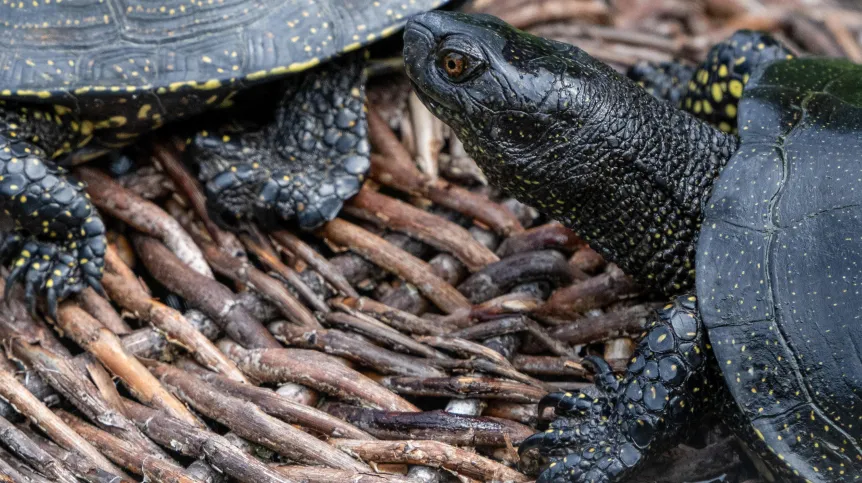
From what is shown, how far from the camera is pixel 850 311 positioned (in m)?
1.74

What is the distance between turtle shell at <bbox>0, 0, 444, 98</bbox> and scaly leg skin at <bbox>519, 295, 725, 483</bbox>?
121 cm

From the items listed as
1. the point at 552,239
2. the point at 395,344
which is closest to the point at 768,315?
the point at 552,239

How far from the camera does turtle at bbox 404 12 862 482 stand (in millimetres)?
1760

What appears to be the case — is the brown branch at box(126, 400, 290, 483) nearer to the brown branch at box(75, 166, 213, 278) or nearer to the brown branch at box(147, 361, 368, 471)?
the brown branch at box(147, 361, 368, 471)

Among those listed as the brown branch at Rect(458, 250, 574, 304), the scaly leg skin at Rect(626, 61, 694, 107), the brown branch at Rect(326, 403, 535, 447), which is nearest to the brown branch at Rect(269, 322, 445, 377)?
the brown branch at Rect(326, 403, 535, 447)

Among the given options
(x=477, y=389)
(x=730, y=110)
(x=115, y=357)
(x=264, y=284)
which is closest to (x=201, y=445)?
(x=115, y=357)

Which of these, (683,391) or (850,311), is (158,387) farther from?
(850,311)

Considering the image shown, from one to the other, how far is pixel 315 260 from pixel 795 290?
1.21m

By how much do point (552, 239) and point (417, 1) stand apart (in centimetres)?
82

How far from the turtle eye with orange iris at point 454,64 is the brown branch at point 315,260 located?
66cm

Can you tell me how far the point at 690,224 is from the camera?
2080mm

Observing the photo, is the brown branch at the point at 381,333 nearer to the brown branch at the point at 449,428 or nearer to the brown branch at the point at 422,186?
the brown branch at the point at 449,428

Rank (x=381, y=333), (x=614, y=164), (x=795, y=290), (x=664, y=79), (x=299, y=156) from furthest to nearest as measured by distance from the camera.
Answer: (x=664, y=79)
(x=299, y=156)
(x=381, y=333)
(x=614, y=164)
(x=795, y=290)

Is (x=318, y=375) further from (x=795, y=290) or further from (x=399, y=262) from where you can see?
(x=795, y=290)
